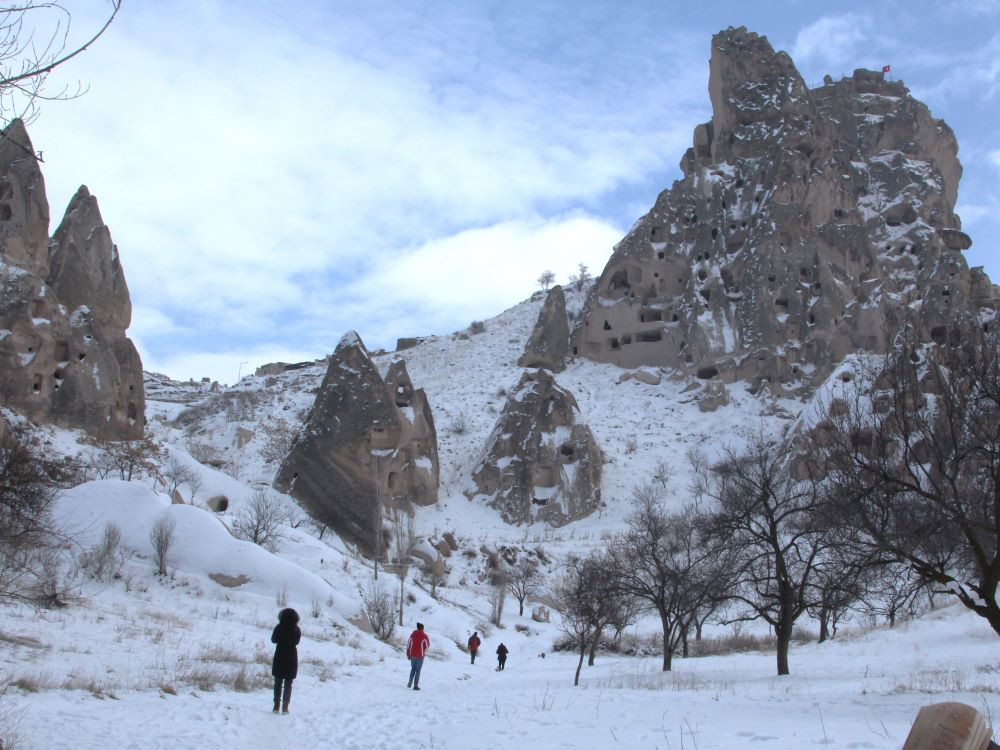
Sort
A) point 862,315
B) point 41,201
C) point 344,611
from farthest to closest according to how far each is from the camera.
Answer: point 862,315, point 41,201, point 344,611

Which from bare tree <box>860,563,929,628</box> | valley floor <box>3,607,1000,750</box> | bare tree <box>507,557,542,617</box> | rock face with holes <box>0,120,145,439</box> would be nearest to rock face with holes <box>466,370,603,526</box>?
bare tree <box>507,557,542,617</box>

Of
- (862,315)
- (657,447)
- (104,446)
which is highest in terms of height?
(862,315)

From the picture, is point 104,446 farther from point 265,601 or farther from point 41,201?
point 265,601

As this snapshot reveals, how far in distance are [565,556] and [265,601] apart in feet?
74.2

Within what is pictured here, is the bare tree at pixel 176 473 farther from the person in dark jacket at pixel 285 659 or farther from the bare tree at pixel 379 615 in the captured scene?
the person in dark jacket at pixel 285 659

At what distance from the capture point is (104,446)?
36.3m

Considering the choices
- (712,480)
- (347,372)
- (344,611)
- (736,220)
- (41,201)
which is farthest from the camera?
(736,220)

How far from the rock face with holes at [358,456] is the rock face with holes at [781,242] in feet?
91.8

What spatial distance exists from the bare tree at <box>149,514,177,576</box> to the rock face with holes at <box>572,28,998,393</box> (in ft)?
157

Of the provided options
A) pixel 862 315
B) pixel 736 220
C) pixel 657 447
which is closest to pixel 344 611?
pixel 657 447

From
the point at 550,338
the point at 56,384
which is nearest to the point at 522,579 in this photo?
the point at 56,384

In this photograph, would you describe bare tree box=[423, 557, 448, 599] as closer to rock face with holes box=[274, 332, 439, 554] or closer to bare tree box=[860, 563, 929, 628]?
rock face with holes box=[274, 332, 439, 554]

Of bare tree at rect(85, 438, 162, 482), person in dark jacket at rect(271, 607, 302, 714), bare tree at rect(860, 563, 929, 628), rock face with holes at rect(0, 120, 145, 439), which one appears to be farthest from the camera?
rock face with holes at rect(0, 120, 145, 439)

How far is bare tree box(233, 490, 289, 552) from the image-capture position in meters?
29.8
